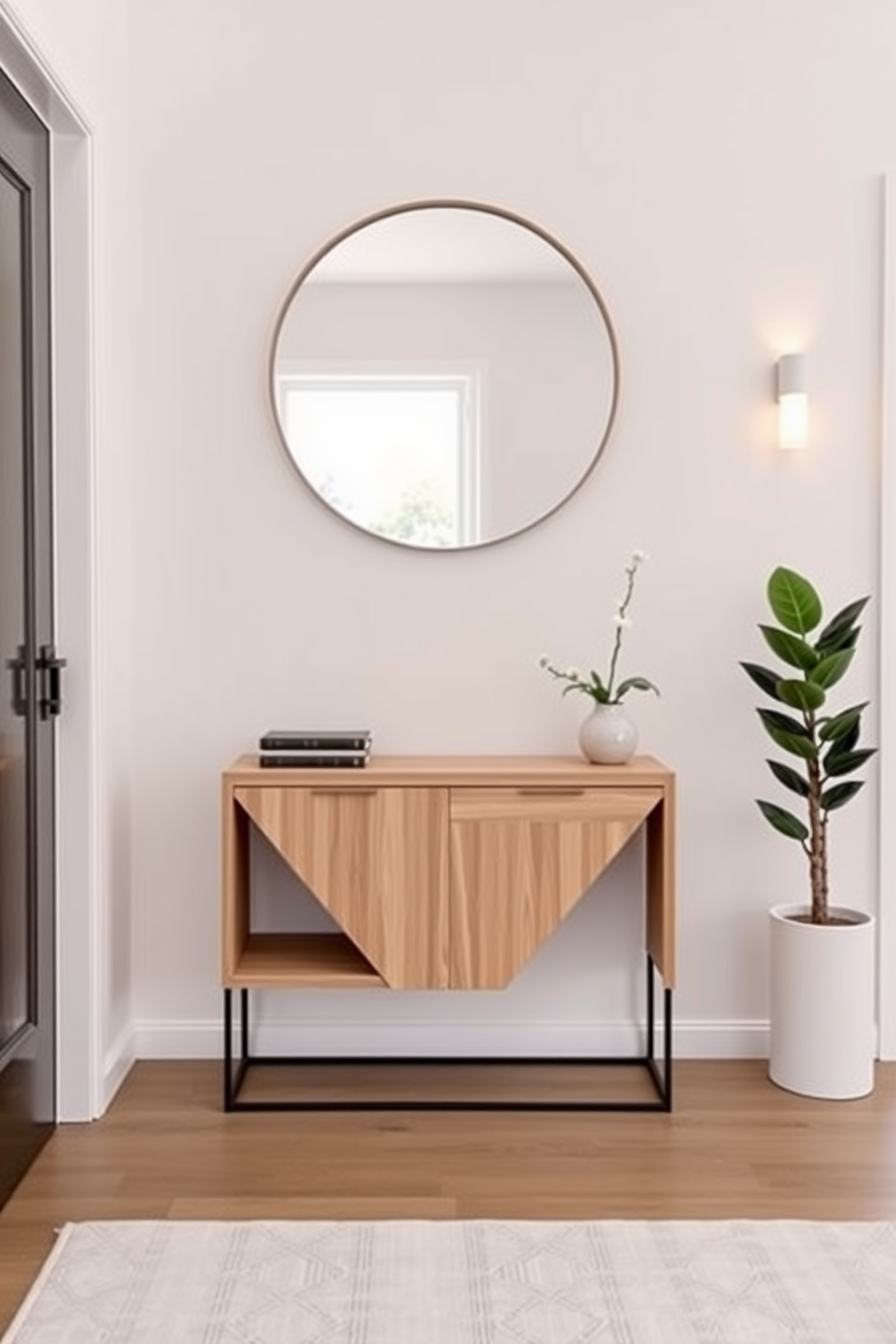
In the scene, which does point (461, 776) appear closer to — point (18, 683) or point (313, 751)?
point (313, 751)

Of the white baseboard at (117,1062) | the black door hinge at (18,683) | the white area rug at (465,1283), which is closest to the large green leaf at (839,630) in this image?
the white area rug at (465,1283)

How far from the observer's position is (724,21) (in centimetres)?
303

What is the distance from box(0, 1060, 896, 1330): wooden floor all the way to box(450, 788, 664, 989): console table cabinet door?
1.15ft

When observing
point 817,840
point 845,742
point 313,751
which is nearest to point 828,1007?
point 817,840

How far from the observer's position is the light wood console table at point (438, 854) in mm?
2682

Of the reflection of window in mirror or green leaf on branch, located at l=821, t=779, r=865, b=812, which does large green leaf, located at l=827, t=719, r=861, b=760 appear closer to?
green leaf on branch, located at l=821, t=779, r=865, b=812

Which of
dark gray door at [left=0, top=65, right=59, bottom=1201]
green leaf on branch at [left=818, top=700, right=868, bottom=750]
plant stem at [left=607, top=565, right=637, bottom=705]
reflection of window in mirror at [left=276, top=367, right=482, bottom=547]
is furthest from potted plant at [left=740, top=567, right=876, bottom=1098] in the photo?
dark gray door at [left=0, top=65, right=59, bottom=1201]

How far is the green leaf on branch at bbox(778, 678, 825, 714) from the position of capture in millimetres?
2771

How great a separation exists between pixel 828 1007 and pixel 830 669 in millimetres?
762

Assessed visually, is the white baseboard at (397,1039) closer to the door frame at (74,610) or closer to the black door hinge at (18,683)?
the door frame at (74,610)

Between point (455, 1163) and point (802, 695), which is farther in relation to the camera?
point (802, 695)

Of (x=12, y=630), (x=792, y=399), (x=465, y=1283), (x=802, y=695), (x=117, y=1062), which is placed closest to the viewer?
(x=465, y=1283)

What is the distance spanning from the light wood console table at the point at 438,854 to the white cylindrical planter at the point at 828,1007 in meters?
0.35

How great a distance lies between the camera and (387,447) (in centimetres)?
303
